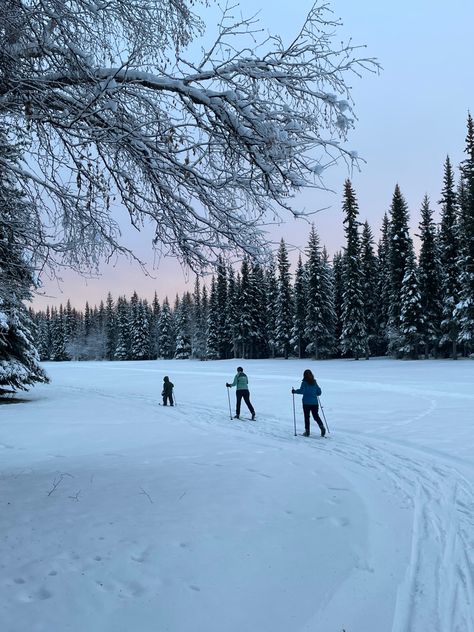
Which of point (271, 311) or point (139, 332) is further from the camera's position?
point (139, 332)

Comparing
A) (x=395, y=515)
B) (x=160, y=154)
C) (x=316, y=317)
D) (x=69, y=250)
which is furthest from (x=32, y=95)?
(x=316, y=317)

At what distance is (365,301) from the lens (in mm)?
51094

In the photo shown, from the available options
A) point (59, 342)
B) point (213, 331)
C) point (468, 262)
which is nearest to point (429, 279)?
point (468, 262)

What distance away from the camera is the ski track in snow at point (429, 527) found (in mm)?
3398

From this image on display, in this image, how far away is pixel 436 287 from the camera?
42656mm

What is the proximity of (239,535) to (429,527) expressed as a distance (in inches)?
84.0

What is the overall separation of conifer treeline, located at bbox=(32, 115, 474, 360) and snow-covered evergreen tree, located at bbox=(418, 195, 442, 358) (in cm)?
9

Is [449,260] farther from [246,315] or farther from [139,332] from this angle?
[139,332]

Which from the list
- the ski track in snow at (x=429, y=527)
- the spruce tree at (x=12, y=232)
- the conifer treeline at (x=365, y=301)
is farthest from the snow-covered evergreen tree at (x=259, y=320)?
the spruce tree at (x=12, y=232)

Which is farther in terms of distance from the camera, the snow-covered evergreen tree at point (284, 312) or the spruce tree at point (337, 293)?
the snow-covered evergreen tree at point (284, 312)

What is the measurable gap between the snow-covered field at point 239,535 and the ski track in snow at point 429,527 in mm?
17

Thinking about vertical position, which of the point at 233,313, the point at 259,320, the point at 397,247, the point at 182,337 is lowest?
the point at 182,337

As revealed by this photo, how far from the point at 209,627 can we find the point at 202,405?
15621 mm

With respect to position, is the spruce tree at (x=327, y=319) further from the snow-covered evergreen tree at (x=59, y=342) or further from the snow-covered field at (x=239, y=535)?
the snow-covered evergreen tree at (x=59, y=342)
